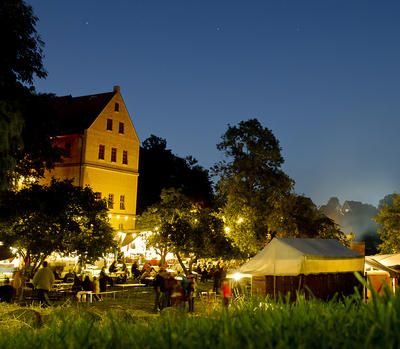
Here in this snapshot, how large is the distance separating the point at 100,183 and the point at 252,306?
45869 mm

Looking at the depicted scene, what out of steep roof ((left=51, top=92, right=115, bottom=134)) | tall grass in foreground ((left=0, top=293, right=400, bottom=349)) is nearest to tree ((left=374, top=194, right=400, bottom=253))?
steep roof ((left=51, top=92, right=115, bottom=134))

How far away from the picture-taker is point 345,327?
471cm

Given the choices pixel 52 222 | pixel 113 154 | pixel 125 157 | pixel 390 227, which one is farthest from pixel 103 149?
pixel 52 222

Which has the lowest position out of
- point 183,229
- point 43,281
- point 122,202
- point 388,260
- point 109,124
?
point 43,281

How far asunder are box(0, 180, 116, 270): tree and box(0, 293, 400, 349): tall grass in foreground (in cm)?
1751

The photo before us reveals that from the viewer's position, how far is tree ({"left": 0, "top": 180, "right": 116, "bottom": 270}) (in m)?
22.6

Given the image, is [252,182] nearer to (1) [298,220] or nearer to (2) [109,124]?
(1) [298,220]

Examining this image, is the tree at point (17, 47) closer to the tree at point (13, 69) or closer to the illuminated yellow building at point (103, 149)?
the tree at point (13, 69)

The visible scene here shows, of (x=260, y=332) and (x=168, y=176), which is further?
(x=168, y=176)

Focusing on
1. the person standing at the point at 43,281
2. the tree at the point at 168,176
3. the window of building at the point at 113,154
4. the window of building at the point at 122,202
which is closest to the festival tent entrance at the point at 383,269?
the person standing at the point at 43,281

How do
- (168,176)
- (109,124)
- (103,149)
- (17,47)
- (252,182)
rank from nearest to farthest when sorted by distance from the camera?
1. (17,47)
2. (252,182)
3. (103,149)
4. (109,124)
5. (168,176)

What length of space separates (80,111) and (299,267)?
37658 millimetres

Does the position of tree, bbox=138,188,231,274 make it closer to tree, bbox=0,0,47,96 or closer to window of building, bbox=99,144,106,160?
window of building, bbox=99,144,106,160

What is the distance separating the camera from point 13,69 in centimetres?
1981
